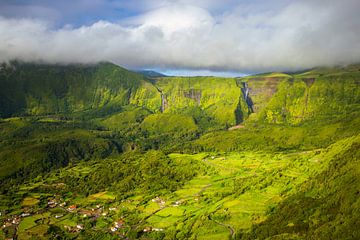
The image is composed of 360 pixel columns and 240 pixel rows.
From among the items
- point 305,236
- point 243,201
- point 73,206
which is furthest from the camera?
point 73,206

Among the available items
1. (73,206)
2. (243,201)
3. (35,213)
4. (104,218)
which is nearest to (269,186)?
(243,201)

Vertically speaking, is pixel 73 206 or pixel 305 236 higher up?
pixel 305 236

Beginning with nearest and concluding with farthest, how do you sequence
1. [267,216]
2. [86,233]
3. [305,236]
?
[305,236]
[267,216]
[86,233]

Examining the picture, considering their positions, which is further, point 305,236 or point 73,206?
point 73,206

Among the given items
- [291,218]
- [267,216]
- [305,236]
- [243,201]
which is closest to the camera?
[305,236]

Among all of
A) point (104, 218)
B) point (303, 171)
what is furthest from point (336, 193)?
point (104, 218)

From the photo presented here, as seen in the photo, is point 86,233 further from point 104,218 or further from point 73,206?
point 73,206

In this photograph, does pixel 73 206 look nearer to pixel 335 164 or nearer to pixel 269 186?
pixel 269 186

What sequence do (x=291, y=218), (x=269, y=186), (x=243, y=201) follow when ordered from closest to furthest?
(x=291, y=218) → (x=243, y=201) → (x=269, y=186)

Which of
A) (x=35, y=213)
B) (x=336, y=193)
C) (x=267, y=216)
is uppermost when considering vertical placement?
(x=336, y=193)
